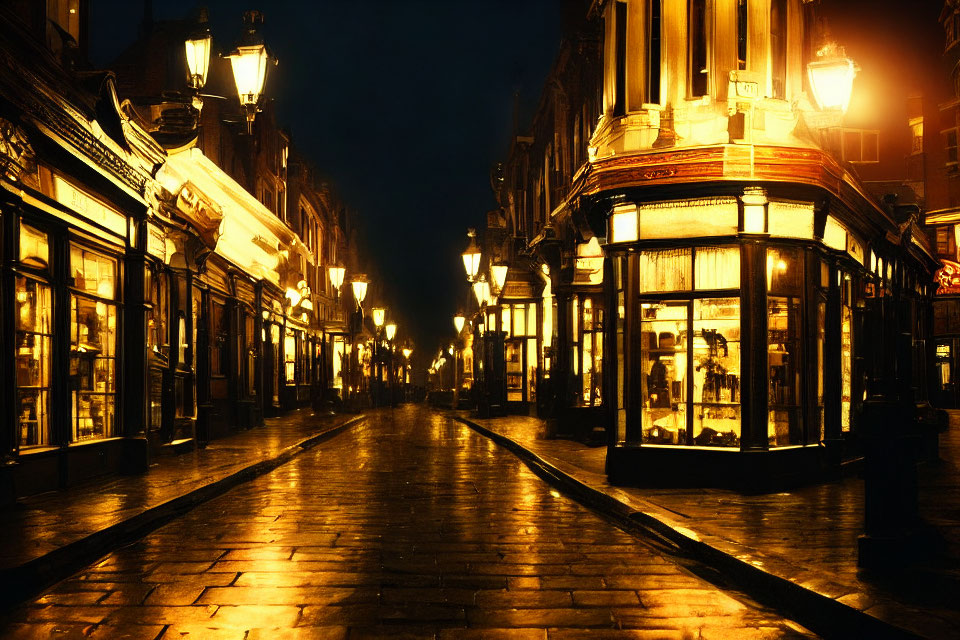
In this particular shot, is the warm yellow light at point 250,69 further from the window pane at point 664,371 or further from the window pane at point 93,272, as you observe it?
the window pane at point 664,371

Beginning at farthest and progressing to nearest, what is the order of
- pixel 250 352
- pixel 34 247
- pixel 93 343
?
pixel 250 352 < pixel 93 343 < pixel 34 247

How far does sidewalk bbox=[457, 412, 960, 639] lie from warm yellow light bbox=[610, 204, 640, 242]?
3.43m

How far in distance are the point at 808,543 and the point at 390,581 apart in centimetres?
358

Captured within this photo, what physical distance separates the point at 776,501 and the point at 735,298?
3.04 metres

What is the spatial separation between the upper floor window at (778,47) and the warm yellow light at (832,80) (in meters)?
2.19

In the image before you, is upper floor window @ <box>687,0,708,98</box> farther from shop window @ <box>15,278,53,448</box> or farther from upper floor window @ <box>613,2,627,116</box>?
shop window @ <box>15,278,53,448</box>

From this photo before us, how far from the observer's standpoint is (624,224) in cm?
1378

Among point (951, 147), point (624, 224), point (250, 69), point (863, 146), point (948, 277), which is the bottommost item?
point (624, 224)

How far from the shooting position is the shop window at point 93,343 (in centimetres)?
1368

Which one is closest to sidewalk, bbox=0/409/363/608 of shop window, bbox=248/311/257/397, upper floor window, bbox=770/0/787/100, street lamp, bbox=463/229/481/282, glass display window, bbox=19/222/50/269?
glass display window, bbox=19/222/50/269

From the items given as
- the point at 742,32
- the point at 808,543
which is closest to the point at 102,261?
the point at 742,32

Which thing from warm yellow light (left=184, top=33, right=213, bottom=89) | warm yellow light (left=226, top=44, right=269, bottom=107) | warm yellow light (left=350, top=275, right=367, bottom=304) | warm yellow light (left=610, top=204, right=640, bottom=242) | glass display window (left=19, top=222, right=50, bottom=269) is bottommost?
glass display window (left=19, top=222, right=50, bottom=269)

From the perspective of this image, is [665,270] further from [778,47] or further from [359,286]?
[359,286]

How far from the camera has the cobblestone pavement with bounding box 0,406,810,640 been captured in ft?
20.1
